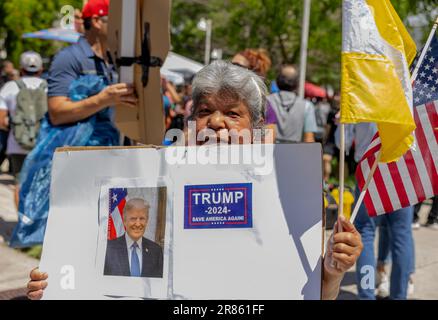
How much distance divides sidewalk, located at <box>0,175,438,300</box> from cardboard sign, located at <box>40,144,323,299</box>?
3.25 metres

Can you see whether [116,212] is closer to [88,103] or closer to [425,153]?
[425,153]

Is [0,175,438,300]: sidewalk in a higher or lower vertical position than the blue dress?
lower

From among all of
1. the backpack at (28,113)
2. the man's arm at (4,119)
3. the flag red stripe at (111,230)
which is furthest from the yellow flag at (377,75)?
the man's arm at (4,119)

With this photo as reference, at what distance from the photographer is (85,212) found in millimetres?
2082

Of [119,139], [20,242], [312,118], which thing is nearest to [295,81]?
Answer: [312,118]

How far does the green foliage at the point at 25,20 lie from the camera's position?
76.6 feet

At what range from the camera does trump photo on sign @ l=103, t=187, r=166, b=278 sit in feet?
6.56

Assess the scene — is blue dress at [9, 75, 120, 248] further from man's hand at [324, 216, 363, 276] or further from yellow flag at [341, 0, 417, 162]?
man's hand at [324, 216, 363, 276]

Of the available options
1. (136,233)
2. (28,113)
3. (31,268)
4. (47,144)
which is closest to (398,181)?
(136,233)

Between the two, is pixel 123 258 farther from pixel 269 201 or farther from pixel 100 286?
pixel 269 201

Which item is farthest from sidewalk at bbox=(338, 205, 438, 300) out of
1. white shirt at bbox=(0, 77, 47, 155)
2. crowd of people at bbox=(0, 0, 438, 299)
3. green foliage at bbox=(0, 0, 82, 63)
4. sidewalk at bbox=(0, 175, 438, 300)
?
green foliage at bbox=(0, 0, 82, 63)

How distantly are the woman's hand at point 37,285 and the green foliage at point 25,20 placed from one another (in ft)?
70.6

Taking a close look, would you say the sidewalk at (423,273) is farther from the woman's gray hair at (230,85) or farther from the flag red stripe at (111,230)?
the flag red stripe at (111,230)

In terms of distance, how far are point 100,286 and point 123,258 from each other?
11 centimetres
